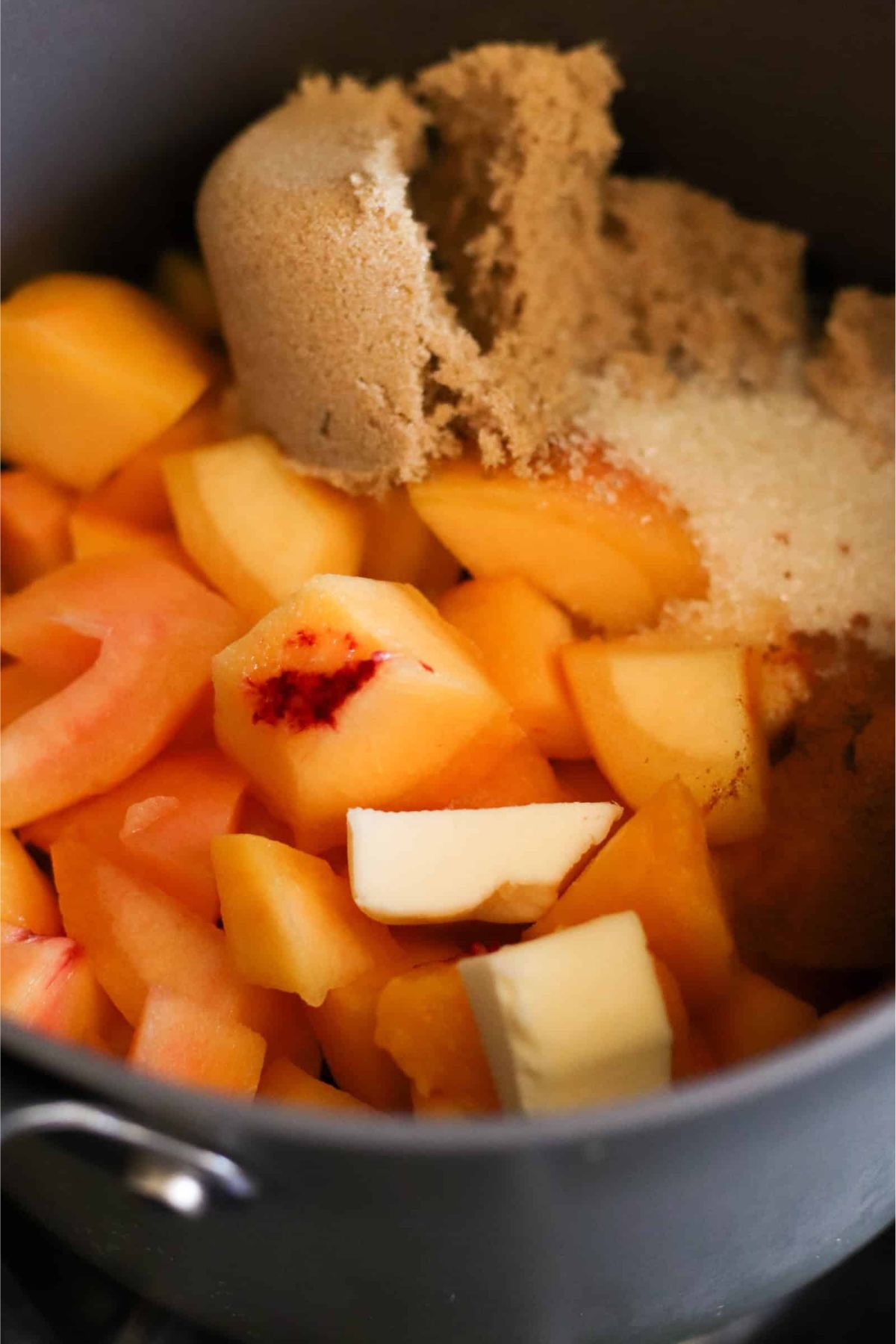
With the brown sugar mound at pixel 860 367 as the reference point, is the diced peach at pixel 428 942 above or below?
below

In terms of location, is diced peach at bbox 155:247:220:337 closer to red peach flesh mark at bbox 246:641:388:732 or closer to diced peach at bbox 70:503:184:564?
diced peach at bbox 70:503:184:564

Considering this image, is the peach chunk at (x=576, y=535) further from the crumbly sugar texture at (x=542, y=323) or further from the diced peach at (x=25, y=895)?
the diced peach at (x=25, y=895)

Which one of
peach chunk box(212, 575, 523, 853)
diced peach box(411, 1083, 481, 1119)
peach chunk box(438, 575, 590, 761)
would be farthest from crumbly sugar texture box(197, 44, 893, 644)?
diced peach box(411, 1083, 481, 1119)

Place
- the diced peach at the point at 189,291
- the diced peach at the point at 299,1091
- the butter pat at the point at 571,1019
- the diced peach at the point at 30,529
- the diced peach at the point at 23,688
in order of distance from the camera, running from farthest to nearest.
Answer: the diced peach at the point at 189,291, the diced peach at the point at 30,529, the diced peach at the point at 23,688, the diced peach at the point at 299,1091, the butter pat at the point at 571,1019

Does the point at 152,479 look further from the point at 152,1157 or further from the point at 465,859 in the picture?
the point at 152,1157

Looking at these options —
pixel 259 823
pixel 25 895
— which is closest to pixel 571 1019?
pixel 259 823

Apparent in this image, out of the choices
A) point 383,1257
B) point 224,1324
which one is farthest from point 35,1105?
point 224,1324

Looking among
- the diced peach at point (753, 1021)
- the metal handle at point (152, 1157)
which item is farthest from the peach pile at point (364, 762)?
the metal handle at point (152, 1157)

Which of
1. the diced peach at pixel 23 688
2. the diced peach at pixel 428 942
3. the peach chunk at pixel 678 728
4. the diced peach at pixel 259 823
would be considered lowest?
the diced peach at pixel 428 942
